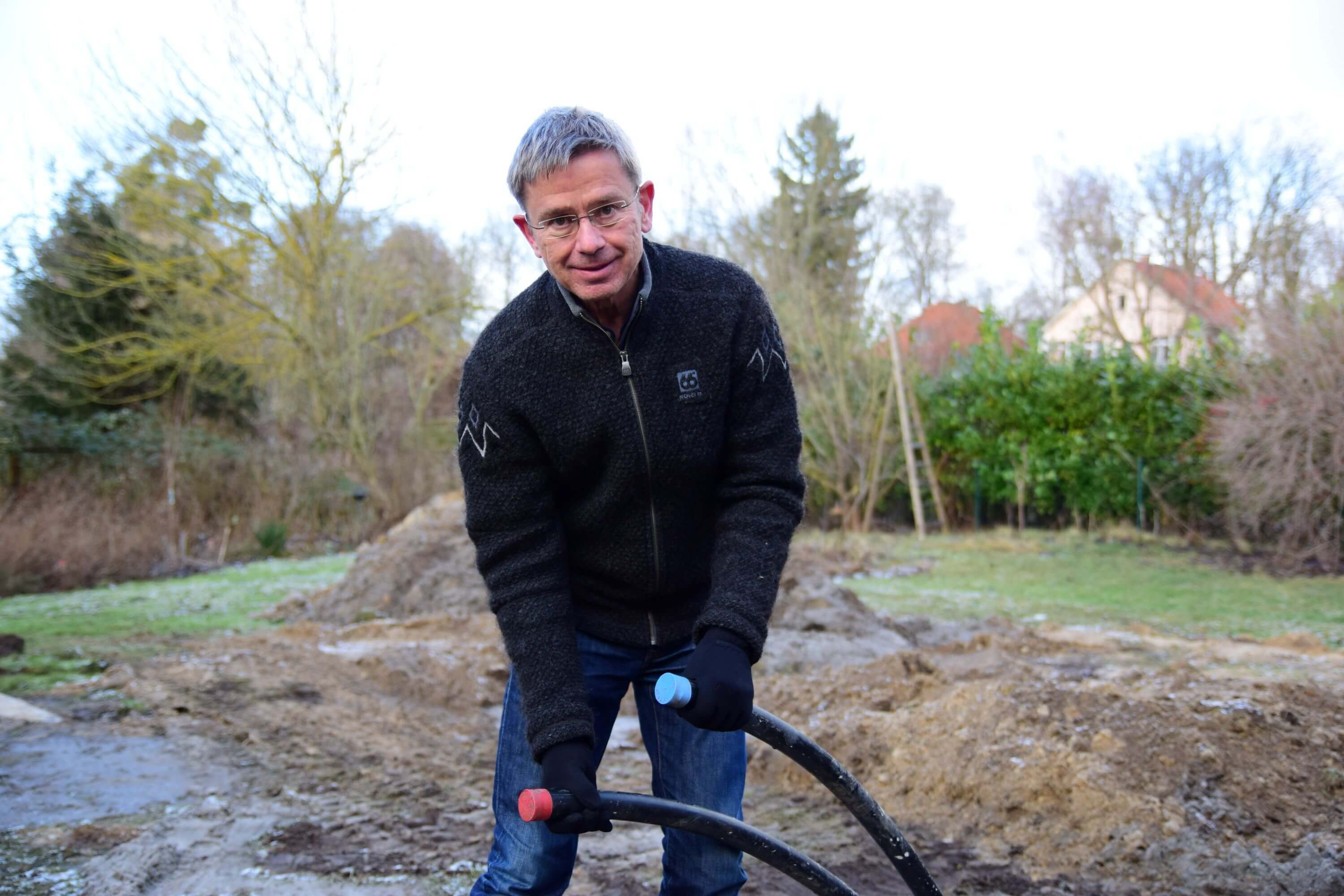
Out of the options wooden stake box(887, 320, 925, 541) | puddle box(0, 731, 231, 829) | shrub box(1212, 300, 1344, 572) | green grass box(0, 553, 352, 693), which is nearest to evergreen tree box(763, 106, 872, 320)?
wooden stake box(887, 320, 925, 541)

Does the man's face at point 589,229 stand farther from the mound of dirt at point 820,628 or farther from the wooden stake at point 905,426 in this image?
the wooden stake at point 905,426

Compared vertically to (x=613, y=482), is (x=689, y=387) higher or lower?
higher

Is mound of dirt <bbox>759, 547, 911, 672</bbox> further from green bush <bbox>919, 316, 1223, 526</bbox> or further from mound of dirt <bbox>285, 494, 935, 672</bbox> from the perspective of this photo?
green bush <bbox>919, 316, 1223, 526</bbox>

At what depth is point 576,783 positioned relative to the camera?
193cm

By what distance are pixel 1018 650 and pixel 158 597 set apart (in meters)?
8.28

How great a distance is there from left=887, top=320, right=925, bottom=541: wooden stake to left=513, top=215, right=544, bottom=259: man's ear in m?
11.7

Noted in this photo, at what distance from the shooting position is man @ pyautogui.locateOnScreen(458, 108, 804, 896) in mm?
2064

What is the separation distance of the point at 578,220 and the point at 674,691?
3.06 feet

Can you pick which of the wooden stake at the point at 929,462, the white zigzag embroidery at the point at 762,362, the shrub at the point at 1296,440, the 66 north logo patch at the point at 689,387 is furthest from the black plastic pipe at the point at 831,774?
the wooden stake at the point at 929,462

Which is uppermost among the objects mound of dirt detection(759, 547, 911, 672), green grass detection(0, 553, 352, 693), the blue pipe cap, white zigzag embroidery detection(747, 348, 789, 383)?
white zigzag embroidery detection(747, 348, 789, 383)

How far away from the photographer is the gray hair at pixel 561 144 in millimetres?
2016

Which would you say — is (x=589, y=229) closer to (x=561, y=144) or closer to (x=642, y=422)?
(x=561, y=144)

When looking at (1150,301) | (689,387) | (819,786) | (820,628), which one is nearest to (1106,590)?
(820,628)

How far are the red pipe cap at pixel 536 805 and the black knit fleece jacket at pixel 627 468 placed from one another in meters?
0.20
